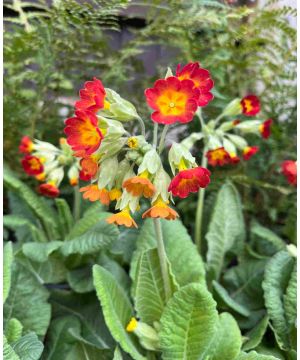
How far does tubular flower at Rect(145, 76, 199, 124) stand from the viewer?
69 cm

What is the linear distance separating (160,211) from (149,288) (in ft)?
0.77

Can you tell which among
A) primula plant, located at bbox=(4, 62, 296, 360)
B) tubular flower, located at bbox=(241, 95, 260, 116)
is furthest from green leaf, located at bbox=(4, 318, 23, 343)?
tubular flower, located at bbox=(241, 95, 260, 116)

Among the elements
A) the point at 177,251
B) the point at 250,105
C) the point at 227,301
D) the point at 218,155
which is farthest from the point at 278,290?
the point at 250,105

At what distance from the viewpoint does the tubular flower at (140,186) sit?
2.35 feet

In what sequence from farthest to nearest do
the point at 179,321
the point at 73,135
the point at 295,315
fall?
1. the point at 295,315
2. the point at 179,321
3. the point at 73,135

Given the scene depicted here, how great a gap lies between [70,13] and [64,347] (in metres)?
0.72

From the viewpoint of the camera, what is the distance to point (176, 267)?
1020mm

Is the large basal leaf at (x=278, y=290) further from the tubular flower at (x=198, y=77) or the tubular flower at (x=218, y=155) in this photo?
the tubular flower at (x=198, y=77)

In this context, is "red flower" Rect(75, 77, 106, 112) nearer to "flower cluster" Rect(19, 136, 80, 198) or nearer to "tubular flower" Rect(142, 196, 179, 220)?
"tubular flower" Rect(142, 196, 179, 220)

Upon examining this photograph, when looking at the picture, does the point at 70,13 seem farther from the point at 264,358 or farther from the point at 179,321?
the point at 264,358

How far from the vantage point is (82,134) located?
0.71 meters

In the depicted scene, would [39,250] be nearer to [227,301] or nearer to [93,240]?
[93,240]

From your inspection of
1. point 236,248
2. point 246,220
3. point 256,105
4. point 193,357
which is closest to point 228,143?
point 256,105

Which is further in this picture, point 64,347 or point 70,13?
point 70,13
